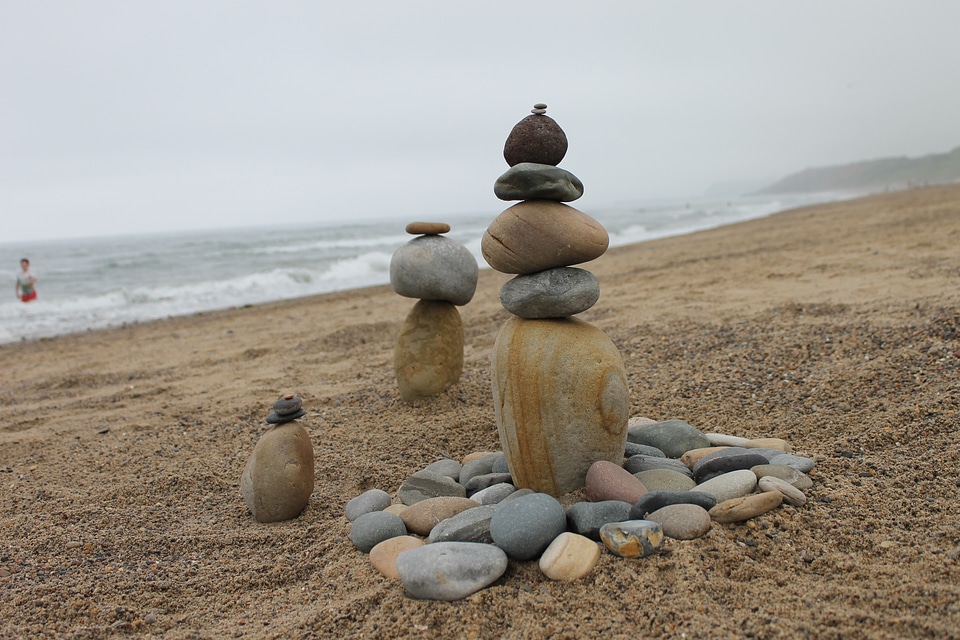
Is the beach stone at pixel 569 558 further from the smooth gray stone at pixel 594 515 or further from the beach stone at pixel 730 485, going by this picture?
the beach stone at pixel 730 485

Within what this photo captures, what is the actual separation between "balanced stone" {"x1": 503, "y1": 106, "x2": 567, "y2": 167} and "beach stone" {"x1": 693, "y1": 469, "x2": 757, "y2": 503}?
2076 mm

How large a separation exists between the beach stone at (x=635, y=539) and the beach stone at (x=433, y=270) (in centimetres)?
323

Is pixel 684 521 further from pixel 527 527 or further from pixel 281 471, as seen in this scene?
pixel 281 471

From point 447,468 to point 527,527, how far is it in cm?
150

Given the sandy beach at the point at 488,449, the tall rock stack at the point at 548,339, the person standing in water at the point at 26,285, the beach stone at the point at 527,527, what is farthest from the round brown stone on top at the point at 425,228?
the person standing in water at the point at 26,285

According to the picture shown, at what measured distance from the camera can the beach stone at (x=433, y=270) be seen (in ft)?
18.8

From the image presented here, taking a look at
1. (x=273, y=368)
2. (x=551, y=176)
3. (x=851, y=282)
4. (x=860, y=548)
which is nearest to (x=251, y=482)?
(x=551, y=176)

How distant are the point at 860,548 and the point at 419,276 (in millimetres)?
3898

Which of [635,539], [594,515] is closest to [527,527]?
[594,515]

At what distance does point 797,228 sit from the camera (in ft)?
59.5

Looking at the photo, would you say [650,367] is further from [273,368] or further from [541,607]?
[273,368]

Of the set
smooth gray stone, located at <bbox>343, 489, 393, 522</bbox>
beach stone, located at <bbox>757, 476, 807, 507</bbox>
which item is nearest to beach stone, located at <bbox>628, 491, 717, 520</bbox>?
beach stone, located at <bbox>757, 476, 807, 507</bbox>

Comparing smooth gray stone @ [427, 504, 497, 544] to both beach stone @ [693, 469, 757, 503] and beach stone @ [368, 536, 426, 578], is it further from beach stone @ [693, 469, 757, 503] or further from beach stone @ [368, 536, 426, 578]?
beach stone @ [693, 469, 757, 503]

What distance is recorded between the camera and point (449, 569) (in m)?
2.91
